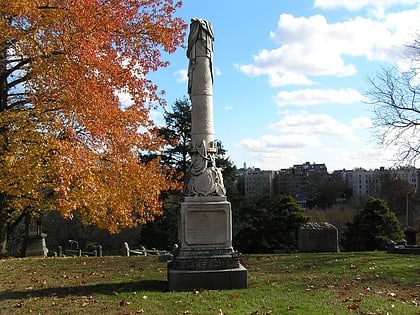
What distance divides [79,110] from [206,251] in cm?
610

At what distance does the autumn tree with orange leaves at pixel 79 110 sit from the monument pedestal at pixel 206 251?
15.2 feet

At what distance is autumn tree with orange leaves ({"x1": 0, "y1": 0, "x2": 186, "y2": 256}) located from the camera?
44.0 feet

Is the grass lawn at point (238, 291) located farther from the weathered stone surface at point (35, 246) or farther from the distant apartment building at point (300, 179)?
the distant apartment building at point (300, 179)

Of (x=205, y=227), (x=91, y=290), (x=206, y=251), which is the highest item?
(x=205, y=227)

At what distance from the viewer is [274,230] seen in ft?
97.5

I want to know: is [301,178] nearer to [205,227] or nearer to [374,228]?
[374,228]

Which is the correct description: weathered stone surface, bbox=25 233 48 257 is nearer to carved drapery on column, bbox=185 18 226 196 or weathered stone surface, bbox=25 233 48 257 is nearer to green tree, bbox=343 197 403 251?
carved drapery on column, bbox=185 18 226 196

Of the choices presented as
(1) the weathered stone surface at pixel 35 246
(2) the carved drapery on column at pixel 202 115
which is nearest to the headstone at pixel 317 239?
(2) the carved drapery on column at pixel 202 115

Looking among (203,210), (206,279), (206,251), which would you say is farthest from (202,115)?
(206,279)

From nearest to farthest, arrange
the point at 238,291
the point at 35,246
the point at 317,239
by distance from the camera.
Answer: the point at 238,291
the point at 317,239
the point at 35,246

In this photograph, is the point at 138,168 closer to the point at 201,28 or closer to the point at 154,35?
the point at 154,35

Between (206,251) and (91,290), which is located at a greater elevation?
(206,251)

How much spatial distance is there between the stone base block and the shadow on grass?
29 cm

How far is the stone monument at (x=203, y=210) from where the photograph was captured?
9.42 metres
